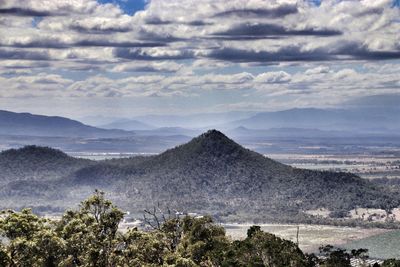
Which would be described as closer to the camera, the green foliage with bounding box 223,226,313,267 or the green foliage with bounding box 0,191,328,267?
the green foliage with bounding box 0,191,328,267

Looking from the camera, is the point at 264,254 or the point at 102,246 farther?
the point at 264,254

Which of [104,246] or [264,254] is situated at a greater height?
[104,246]

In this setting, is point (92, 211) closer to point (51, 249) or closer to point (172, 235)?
point (51, 249)

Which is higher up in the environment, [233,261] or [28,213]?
[28,213]

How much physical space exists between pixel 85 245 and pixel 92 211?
7274 mm

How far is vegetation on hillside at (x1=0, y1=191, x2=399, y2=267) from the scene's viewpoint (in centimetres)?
6956

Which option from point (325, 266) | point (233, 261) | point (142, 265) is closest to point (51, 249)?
point (142, 265)

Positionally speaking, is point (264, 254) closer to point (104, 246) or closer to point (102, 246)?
point (104, 246)

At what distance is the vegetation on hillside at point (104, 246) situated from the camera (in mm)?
69562

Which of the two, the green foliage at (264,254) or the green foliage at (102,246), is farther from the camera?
the green foliage at (264,254)

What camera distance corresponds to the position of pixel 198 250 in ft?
303

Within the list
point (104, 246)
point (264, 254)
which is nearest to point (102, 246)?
point (104, 246)

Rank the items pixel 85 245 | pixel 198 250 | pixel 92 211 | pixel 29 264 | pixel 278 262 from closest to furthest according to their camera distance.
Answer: pixel 29 264
pixel 85 245
pixel 92 211
pixel 278 262
pixel 198 250

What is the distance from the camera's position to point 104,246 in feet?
242
